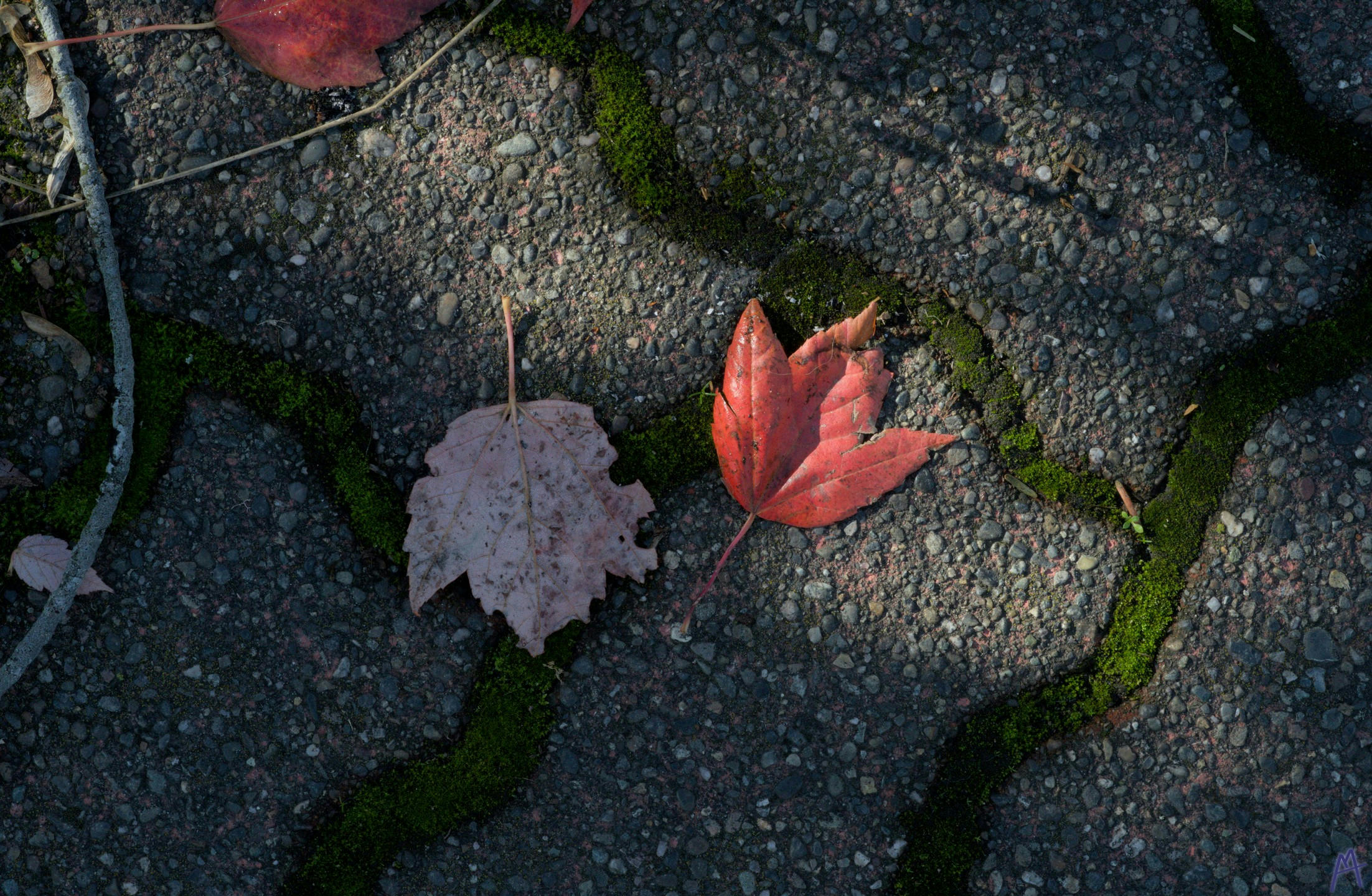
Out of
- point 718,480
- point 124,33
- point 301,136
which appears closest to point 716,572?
point 718,480

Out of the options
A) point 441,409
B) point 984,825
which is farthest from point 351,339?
point 984,825

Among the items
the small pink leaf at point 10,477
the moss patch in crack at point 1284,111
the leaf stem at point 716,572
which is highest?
the moss patch in crack at point 1284,111

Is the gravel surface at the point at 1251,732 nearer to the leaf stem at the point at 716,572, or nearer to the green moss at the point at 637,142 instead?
the leaf stem at the point at 716,572

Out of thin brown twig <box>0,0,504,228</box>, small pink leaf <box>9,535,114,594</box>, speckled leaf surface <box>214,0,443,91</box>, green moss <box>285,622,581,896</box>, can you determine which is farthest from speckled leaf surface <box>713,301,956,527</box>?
small pink leaf <box>9,535,114,594</box>

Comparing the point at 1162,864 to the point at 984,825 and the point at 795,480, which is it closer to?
the point at 984,825

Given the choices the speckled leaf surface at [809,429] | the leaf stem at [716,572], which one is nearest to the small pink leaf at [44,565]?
the leaf stem at [716,572]

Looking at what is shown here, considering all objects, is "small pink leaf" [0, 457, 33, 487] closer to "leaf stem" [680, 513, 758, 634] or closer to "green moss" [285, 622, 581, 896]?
"green moss" [285, 622, 581, 896]
